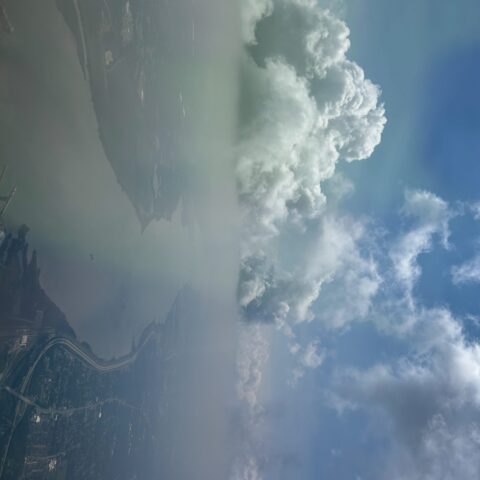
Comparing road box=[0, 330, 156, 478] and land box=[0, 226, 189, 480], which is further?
road box=[0, 330, 156, 478]

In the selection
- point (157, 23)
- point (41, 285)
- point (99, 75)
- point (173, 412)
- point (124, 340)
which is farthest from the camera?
point (173, 412)

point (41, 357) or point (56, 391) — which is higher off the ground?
point (41, 357)

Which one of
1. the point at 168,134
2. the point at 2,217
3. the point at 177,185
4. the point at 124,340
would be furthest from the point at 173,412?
the point at 2,217

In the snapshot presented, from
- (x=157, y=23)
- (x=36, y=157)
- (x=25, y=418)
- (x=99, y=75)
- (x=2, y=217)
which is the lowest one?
(x=25, y=418)

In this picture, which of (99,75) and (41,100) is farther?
(99,75)

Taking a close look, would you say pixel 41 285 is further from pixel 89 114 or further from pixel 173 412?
pixel 173 412

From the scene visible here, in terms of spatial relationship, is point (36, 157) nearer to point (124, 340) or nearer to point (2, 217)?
point (2, 217)

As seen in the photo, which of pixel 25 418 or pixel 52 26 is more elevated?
pixel 52 26

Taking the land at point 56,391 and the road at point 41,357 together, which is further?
the road at point 41,357

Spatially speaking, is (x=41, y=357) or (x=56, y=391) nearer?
(x=41, y=357)

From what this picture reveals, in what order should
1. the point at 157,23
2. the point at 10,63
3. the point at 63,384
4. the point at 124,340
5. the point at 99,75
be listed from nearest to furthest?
the point at 10,63, the point at 99,75, the point at 63,384, the point at 157,23, the point at 124,340
